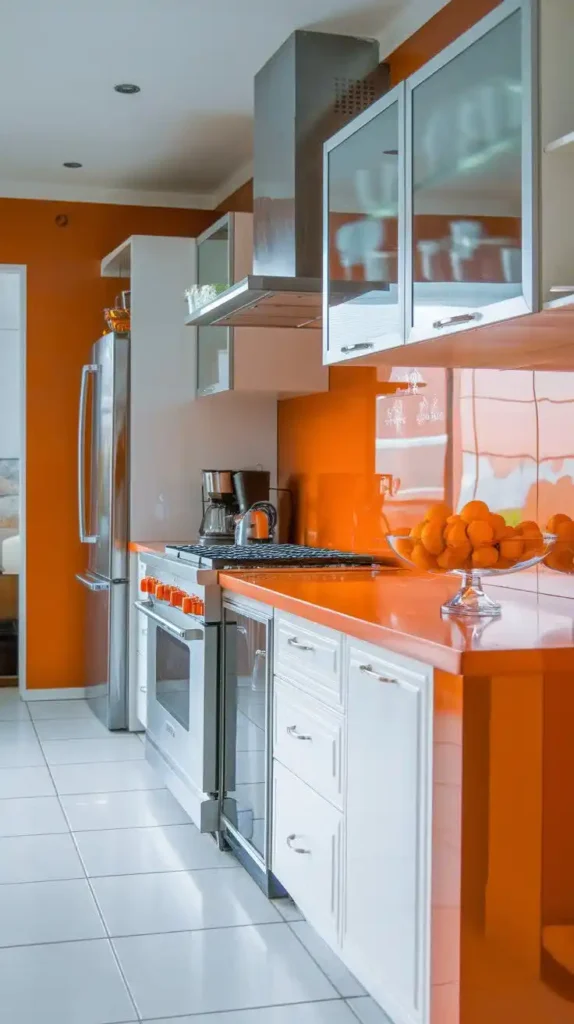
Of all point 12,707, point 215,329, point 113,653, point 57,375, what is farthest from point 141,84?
point 12,707

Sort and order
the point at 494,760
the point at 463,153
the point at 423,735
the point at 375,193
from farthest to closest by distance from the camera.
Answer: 1. the point at 375,193
2. the point at 463,153
3. the point at 423,735
4. the point at 494,760

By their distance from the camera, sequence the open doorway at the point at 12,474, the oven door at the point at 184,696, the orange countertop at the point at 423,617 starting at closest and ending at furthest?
the orange countertop at the point at 423,617 < the oven door at the point at 184,696 < the open doorway at the point at 12,474

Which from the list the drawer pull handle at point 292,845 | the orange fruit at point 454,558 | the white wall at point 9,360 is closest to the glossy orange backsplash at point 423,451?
the orange fruit at point 454,558

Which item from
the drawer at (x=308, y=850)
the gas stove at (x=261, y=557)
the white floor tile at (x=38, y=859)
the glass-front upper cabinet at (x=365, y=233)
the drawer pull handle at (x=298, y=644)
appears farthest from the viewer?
the gas stove at (x=261, y=557)

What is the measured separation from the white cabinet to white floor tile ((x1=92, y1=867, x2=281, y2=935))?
2.04 ft

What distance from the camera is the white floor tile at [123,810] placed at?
390 centimetres

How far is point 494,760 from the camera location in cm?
195

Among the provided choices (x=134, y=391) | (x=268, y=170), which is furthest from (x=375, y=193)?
(x=134, y=391)

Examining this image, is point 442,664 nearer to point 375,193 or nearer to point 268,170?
point 375,193

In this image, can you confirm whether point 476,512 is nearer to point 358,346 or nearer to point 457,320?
point 457,320

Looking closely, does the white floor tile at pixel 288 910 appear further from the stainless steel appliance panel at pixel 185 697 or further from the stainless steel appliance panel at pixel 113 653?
the stainless steel appliance panel at pixel 113 653

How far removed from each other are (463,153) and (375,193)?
494 mm

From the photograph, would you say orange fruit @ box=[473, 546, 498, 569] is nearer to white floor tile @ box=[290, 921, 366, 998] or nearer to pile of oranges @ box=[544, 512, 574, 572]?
pile of oranges @ box=[544, 512, 574, 572]

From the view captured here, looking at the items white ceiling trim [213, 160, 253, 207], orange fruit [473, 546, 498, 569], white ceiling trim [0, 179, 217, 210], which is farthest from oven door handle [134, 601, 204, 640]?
white ceiling trim [0, 179, 217, 210]
